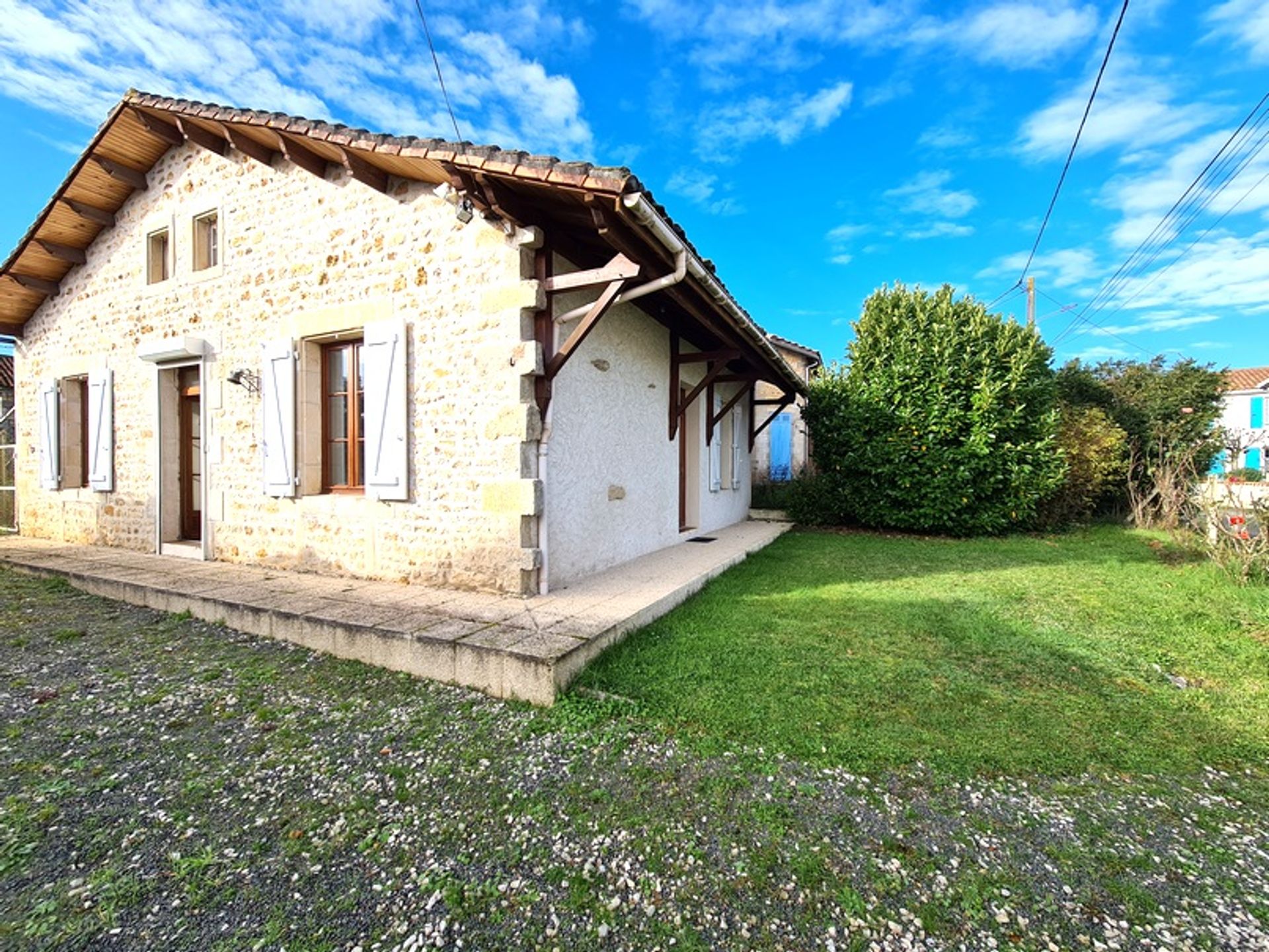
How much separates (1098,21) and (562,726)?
801 cm

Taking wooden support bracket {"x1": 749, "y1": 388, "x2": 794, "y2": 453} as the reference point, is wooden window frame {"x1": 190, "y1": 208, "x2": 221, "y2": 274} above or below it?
above

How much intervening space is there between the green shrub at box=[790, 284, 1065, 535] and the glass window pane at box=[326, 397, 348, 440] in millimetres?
7880

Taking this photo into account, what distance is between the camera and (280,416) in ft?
18.6

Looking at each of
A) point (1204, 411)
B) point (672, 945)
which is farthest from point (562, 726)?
point (1204, 411)

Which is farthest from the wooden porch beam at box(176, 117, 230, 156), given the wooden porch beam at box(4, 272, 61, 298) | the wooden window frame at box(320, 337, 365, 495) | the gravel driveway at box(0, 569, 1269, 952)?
the gravel driveway at box(0, 569, 1269, 952)

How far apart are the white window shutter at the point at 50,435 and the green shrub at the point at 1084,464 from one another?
1535 cm

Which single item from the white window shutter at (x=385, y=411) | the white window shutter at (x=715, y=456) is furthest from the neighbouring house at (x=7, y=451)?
the white window shutter at (x=715, y=456)

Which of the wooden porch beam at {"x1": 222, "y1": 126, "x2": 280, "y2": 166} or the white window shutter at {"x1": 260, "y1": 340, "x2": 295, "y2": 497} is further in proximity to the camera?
the wooden porch beam at {"x1": 222, "y1": 126, "x2": 280, "y2": 166}

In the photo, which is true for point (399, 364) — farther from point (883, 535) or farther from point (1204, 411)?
point (1204, 411)

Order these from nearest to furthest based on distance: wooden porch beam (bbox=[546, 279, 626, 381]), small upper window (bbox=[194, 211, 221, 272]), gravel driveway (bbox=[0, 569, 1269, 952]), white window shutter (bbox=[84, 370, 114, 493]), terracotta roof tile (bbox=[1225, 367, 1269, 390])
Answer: gravel driveway (bbox=[0, 569, 1269, 952]) < wooden porch beam (bbox=[546, 279, 626, 381]) < small upper window (bbox=[194, 211, 221, 272]) < white window shutter (bbox=[84, 370, 114, 493]) < terracotta roof tile (bbox=[1225, 367, 1269, 390])

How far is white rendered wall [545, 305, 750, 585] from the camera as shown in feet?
16.3

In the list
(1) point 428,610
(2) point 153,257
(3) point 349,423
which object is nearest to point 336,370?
(3) point 349,423

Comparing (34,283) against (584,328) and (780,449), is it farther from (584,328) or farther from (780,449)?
(780,449)

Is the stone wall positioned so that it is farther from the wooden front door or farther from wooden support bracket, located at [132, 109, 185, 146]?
the wooden front door
